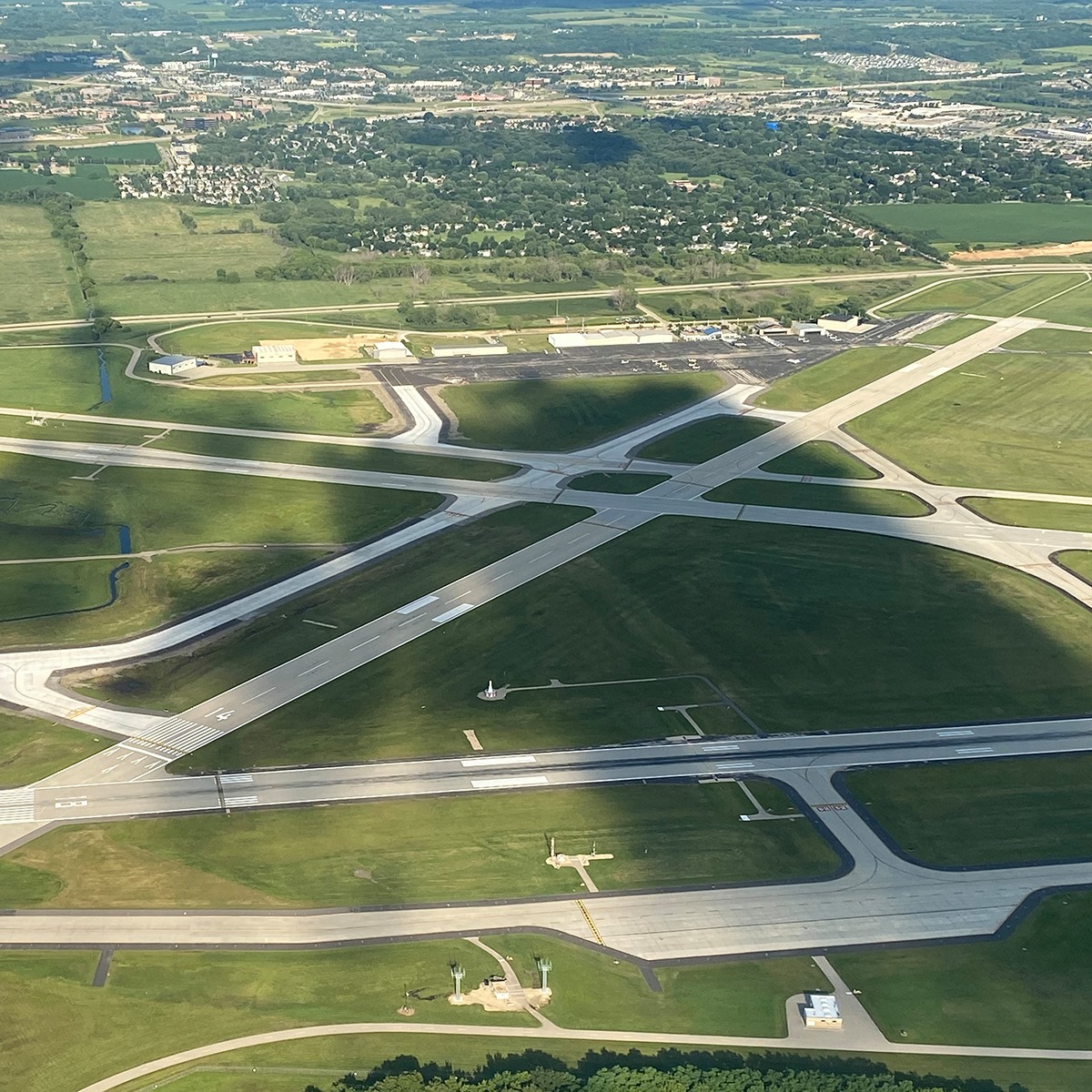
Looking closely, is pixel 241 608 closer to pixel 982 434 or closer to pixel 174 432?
pixel 174 432

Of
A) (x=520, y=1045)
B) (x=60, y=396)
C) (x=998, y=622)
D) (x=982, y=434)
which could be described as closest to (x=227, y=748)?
(x=520, y=1045)

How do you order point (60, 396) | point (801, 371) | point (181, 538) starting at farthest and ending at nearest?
point (801, 371) < point (60, 396) < point (181, 538)

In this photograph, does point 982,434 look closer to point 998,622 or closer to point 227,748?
point 998,622

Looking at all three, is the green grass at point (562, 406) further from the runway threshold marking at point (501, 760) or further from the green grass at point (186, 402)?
the runway threshold marking at point (501, 760)

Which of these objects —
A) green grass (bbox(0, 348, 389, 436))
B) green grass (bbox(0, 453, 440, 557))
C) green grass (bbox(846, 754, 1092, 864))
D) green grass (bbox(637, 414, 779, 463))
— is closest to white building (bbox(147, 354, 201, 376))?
green grass (bbox(0, 348, 389, 436))

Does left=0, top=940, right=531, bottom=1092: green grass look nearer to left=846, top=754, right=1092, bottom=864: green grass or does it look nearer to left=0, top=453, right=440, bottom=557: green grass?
left=846, top=754, right=1092, bottom=864: green grass

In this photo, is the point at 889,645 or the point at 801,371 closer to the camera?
the point at 889,645

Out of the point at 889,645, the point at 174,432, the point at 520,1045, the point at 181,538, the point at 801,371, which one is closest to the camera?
the point at 520,1045

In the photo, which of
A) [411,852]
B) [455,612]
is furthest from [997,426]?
[411,852]
